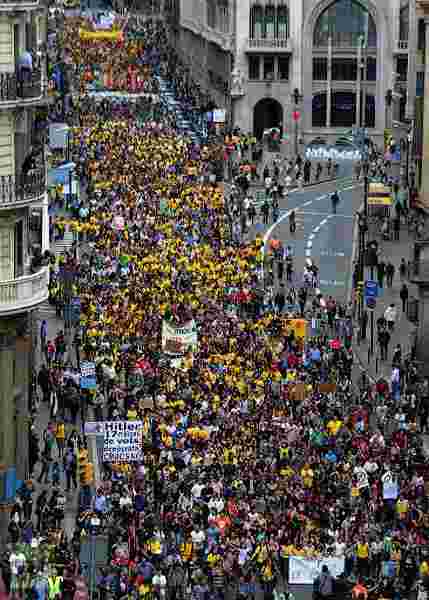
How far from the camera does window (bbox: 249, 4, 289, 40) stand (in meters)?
127

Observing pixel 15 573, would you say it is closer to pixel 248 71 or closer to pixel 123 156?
pixel 123 156

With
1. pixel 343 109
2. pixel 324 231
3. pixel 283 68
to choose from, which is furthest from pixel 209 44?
pixel 324 231

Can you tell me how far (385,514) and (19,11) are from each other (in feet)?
54.9

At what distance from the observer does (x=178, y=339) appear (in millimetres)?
58406

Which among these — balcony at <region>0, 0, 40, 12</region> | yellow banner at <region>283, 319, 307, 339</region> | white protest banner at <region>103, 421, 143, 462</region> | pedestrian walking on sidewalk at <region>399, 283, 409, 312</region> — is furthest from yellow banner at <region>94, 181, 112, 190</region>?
white protest banner at <region>103, 421, 143, 462</region>

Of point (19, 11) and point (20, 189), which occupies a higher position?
point (19, 11)

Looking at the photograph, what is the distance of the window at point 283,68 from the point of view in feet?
418

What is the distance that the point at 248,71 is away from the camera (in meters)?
128

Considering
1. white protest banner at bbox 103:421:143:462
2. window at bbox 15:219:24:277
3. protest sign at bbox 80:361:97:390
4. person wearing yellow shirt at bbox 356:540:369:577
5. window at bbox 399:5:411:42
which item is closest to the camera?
person wearing yellow shirt at bbox 356:540:369:577

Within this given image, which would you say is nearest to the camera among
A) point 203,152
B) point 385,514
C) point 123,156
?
point 385,514

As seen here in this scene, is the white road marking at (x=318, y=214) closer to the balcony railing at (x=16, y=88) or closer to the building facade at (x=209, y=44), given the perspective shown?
the building facade at (x=209, y=44)

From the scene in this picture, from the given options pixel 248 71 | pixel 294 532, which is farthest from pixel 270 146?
pixel 294 532

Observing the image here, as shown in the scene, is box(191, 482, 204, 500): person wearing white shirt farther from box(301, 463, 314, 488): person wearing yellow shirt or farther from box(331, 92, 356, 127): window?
box(331, 92, 356, 127): window

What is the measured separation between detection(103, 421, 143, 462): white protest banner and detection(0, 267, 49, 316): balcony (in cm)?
399
